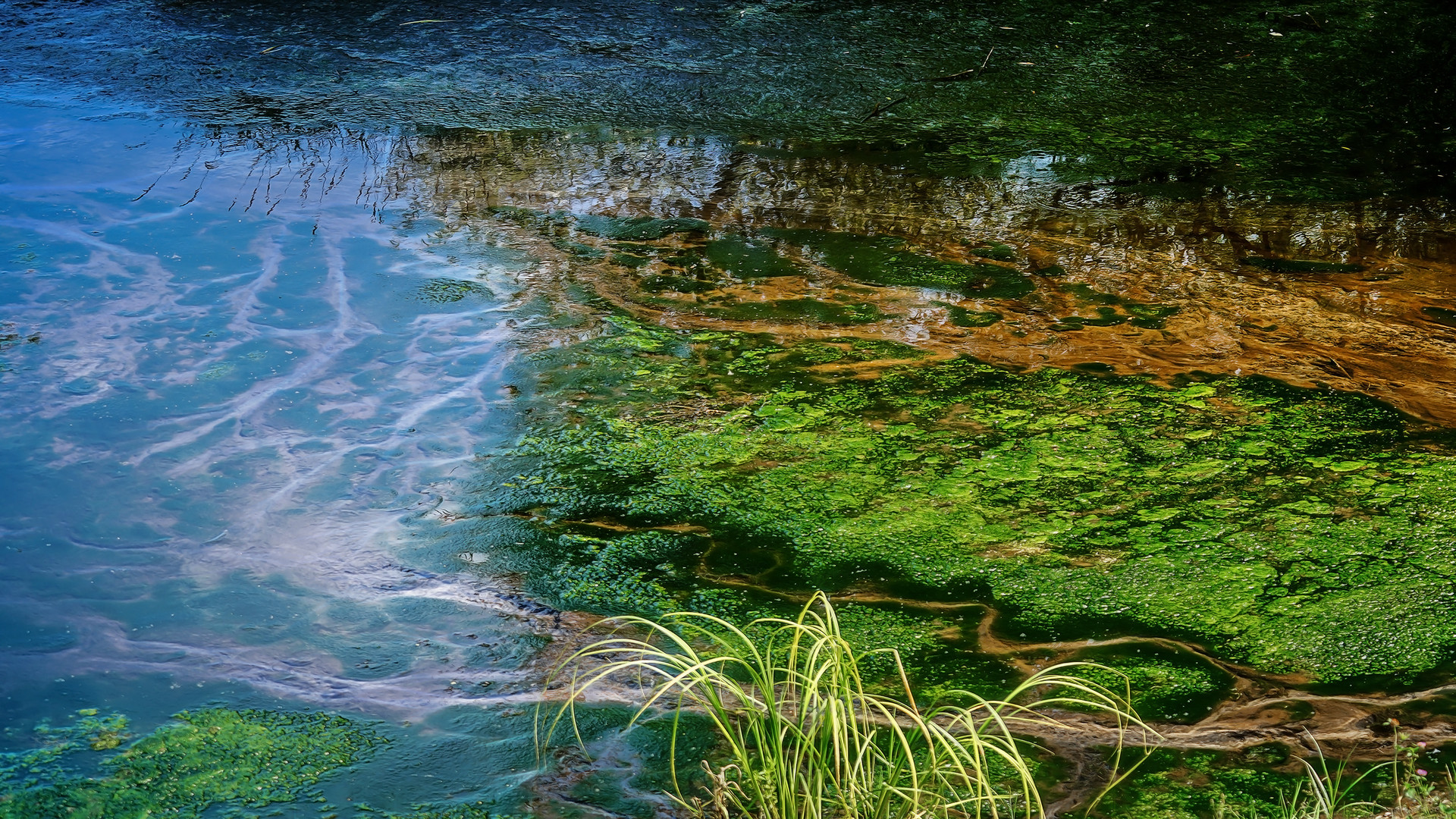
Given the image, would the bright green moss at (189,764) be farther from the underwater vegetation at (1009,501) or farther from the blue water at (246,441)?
the underwater vegetation at (1009,501)

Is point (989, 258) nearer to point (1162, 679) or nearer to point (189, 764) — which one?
point (1162, 679)

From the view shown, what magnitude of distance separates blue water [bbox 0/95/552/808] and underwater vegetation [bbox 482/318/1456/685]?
35 centimetres

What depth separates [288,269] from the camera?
439cm

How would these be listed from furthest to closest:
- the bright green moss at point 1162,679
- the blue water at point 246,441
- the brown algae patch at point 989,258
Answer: the brown algae patch at point 989,258
the blue water at point 246,441
the bright green moss at point 1162,679

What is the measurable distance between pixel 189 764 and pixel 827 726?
4.58 feet

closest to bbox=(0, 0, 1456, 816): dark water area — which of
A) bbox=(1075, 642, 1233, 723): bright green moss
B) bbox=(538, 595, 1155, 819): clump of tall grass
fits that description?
bbox=(1075, 642, 1233, 723): bright green moss

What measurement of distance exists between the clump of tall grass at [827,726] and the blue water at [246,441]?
0.41 m

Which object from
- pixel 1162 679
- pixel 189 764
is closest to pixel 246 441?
pixel 189 764

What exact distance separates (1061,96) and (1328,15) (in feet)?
6.98

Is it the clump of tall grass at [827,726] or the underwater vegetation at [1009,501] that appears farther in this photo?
the underwater vegetation at [1009,501]

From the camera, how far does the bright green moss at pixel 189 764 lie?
2.25m

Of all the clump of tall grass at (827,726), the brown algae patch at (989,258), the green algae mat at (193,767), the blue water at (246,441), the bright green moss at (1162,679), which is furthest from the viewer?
the brown algae patch at (989,258)

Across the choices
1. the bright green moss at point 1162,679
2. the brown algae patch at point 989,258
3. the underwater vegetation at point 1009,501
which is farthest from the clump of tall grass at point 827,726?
the brown algae patch at point 989,258

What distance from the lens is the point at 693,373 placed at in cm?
373
